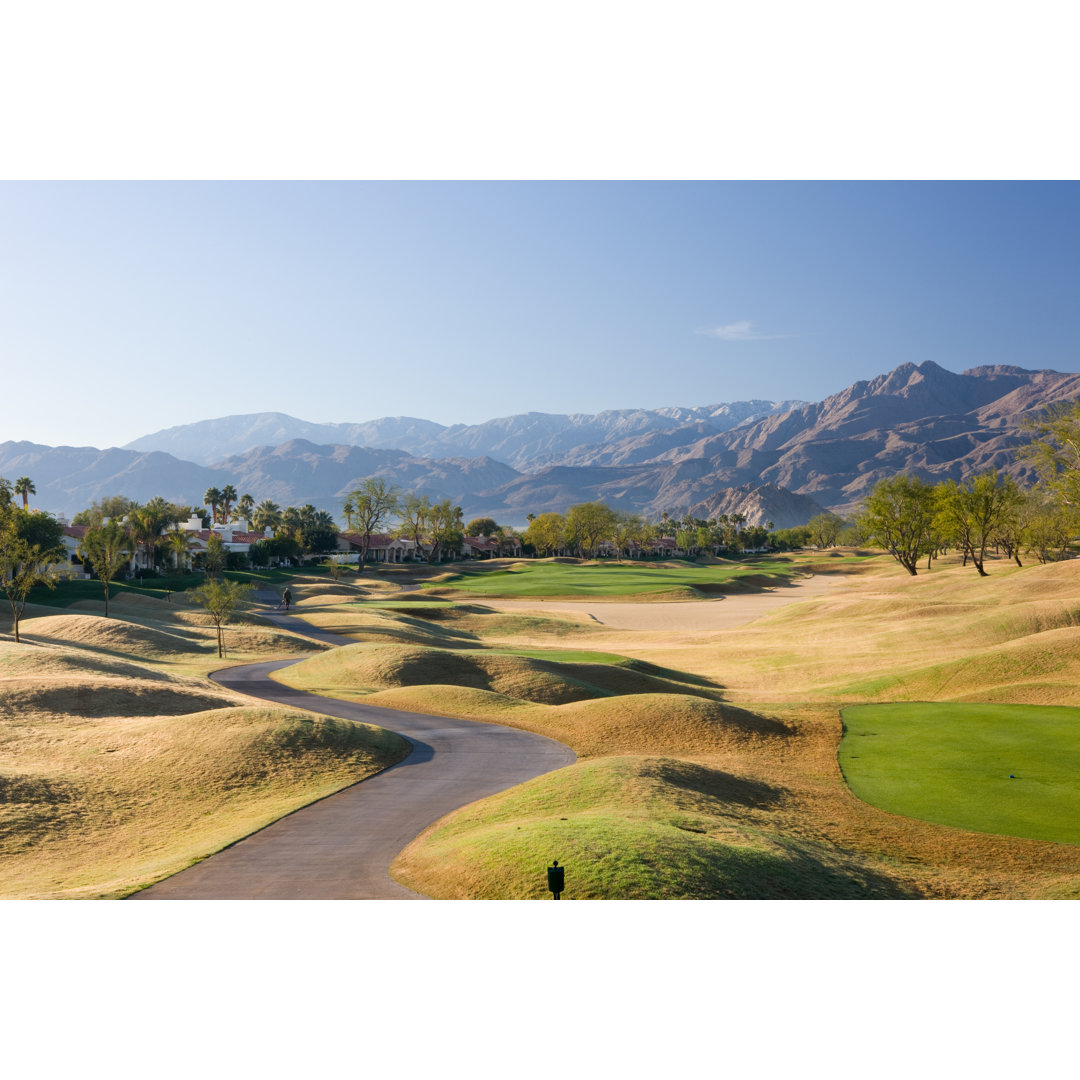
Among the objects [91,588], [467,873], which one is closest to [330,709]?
[467,873]

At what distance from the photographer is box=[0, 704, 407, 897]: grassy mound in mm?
13117

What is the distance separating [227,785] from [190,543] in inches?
4719

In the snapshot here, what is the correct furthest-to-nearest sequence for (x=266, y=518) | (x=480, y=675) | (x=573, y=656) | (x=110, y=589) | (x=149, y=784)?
(x=266, y=518) < (x=110, y=589) < (x=573, y=656) < (x=480, y=675) < (x=149, y=784)

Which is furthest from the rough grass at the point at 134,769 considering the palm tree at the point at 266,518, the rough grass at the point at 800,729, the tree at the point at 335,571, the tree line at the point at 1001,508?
the palm tree at the point at 266,518

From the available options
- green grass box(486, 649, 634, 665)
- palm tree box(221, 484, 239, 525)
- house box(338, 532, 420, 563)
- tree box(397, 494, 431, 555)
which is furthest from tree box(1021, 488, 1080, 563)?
palm tree box(221, 484, 239, 525)

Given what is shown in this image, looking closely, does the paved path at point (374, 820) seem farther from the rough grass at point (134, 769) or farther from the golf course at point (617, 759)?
the rough grass at point (134, 769)

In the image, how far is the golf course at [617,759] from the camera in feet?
40.8

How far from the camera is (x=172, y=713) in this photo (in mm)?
24609

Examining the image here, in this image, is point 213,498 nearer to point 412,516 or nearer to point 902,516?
point 412,516

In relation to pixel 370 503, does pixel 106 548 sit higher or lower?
lower

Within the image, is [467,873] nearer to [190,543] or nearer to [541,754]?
[541,754]

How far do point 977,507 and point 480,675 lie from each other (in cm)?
6816

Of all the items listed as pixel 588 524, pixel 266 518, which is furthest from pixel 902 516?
pixel 266 518

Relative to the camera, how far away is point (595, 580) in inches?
4198
